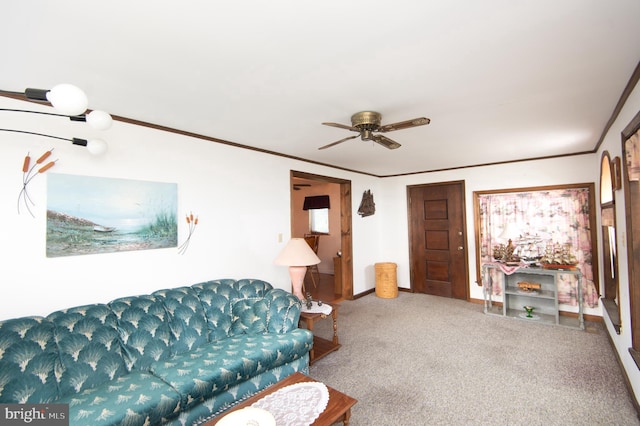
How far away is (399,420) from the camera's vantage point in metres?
2.18

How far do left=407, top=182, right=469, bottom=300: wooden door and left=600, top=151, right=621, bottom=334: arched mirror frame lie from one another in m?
1.80

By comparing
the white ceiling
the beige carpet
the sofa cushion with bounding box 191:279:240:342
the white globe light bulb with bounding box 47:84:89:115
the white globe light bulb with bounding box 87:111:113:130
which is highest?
the white ceiling

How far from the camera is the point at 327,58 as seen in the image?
177 cm

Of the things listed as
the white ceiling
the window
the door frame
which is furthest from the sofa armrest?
the window

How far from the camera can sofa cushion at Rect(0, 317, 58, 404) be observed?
1.73m

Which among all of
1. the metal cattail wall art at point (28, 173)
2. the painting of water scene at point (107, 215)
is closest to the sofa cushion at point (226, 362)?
the painting of water scene at point (107, 215)

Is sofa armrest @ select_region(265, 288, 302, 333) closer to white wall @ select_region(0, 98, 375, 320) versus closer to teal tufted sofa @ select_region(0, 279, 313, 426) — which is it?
teal tufted sofa @ select_region(0, 279, 313, 426)

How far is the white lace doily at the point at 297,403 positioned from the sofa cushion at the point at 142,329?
1065 millimetres

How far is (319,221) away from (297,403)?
20.5ft

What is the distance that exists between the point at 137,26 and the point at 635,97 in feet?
10.3

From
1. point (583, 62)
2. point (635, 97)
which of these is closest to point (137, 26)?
point (583, 62)

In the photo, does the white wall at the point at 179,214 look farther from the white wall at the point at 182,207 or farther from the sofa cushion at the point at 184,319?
the sofa cushion at the point at 184,319

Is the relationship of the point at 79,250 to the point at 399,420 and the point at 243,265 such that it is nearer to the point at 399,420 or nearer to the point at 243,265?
the point at 243,265

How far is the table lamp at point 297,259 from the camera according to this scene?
10.8ft
